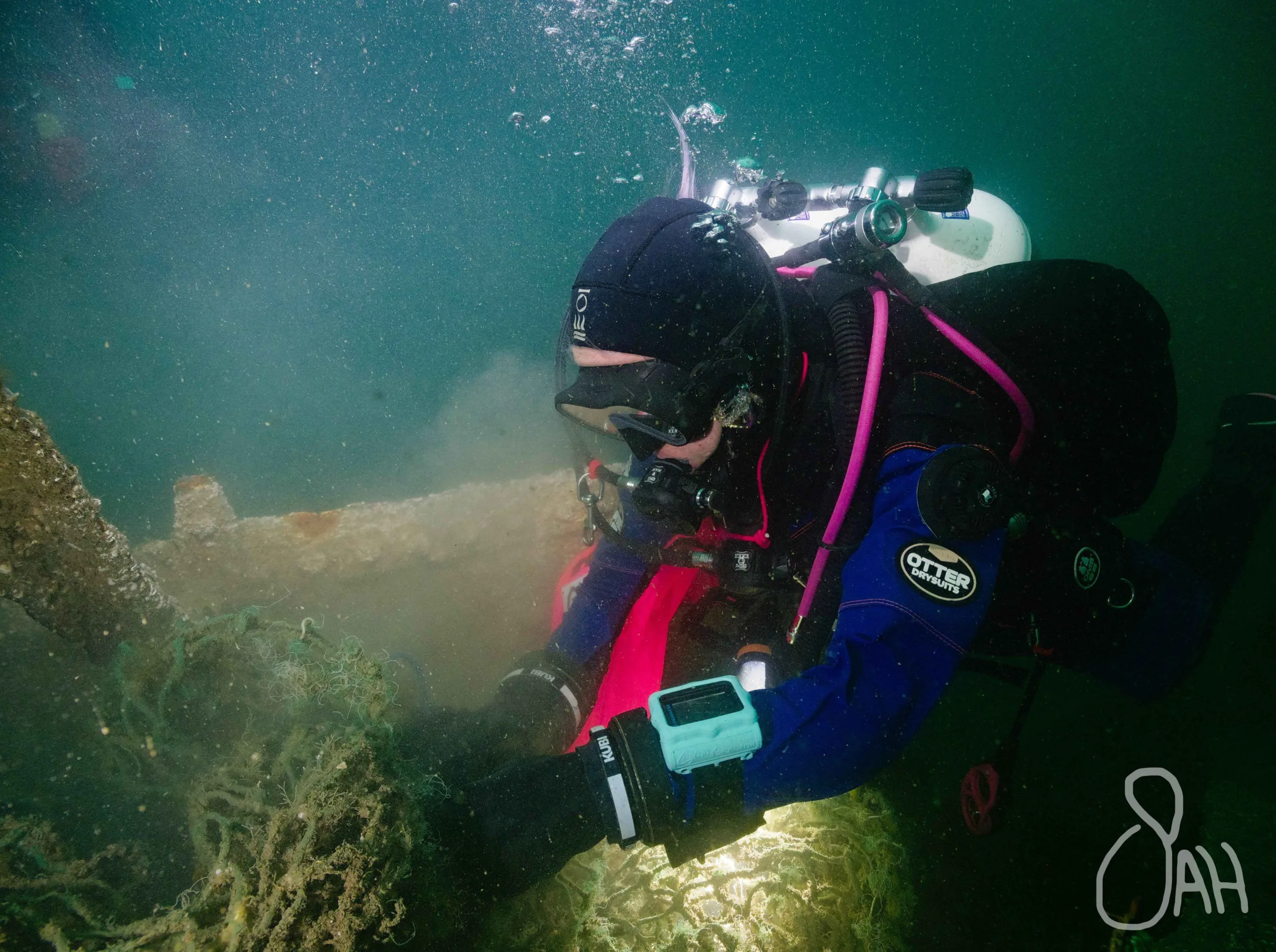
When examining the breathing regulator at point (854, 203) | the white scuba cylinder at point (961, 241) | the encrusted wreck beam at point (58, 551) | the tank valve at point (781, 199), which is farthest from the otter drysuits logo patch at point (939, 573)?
the encrusted wreck beam at point (58, 551)

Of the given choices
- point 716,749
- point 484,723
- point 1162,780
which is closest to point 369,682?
point 484,723

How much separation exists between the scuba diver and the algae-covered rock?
60cm

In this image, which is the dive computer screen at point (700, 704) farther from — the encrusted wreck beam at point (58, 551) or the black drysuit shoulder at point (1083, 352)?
the encrusted wreck beam at point (58, 551)

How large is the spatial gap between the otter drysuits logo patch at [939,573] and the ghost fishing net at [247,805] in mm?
1657

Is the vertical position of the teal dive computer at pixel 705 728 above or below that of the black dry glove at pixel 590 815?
above

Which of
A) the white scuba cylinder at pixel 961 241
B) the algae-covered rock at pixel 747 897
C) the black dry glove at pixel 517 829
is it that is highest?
the white scuba cylinder at pixel 961 241

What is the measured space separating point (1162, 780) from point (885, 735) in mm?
4080

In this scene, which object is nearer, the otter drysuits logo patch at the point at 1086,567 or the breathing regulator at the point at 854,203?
the breathing regulator at the point at 854,203

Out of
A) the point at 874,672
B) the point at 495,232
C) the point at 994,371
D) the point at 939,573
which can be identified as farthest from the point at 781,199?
the point at 495,232

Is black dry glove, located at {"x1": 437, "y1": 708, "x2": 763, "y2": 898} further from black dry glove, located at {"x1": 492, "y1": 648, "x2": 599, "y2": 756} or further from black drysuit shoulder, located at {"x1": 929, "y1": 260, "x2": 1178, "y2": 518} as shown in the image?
black drysuit shoulder, located at {"x1": 929, "y1": 260, "x2": 1178, "y2": 518}

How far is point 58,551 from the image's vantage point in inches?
91.4

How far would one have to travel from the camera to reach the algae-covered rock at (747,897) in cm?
212

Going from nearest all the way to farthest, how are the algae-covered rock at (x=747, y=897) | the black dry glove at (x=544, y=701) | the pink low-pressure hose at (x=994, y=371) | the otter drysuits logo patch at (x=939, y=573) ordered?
the otter drysuits logo patch at (x=939, y=573) < the pink low-pressure hose at (x=994, y=371) < the algae-covered rock at (x=747, y=897) < the black dry glove at (x=544, y=701)

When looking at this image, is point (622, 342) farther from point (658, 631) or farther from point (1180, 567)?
point (1180, 567)
